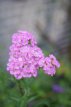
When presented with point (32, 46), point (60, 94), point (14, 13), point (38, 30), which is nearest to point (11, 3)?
point (14, 13)

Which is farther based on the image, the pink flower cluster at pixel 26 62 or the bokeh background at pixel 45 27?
the bokeh background at pixel 45 27

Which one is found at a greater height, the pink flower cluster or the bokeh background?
the bokeh background

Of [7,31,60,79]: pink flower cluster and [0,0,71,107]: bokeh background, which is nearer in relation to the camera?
[7,31,60,79]: pink flower cluster

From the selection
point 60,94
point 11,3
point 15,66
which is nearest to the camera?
point 15,66

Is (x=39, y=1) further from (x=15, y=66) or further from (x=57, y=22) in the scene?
(x=15, y=66)

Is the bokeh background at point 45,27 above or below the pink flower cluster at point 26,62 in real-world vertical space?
above

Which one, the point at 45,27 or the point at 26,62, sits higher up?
the point at 45,27

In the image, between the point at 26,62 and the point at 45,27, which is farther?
the point at 45,27

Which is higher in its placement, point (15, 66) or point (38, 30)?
point (38, 30)
